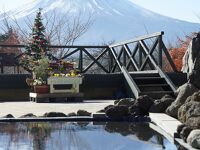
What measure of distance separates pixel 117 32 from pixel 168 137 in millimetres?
73869

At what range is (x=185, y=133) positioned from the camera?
16.5 ft

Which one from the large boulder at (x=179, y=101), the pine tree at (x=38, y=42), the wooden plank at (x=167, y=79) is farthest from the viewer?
the pine tree at (x=38, y=42)

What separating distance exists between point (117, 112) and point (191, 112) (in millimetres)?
1545

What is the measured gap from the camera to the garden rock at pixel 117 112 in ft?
23.1

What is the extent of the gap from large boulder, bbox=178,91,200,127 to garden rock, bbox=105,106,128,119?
963 millimetres

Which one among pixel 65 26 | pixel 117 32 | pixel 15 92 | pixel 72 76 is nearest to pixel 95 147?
pixel 72 76

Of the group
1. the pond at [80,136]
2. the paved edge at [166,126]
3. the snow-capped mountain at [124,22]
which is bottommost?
the pond at [80,136]

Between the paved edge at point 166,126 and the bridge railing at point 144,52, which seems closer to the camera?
the paved edge at point 166,126

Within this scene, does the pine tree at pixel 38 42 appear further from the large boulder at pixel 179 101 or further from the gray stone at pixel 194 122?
the gray stone at pixel 194 122

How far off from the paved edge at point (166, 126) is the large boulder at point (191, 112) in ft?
0.33

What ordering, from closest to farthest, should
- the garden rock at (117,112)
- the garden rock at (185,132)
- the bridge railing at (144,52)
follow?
1. the garden rock at (185,132)
2. the garden rock at (117,112)
3. the bridge railing at (144,52)

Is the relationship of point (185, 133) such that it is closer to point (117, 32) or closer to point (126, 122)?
point (126, 122)

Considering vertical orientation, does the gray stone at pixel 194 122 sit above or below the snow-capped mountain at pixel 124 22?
below

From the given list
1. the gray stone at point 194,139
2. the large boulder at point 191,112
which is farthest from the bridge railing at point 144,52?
the gray stone at point 194,139
